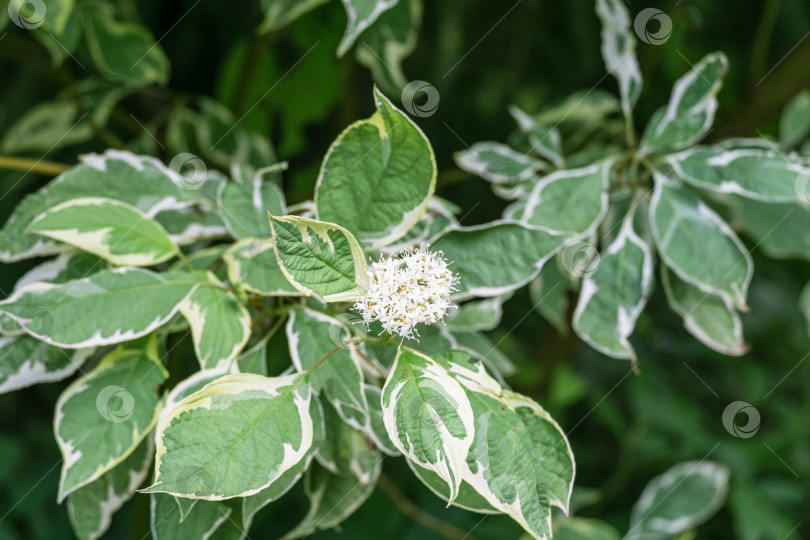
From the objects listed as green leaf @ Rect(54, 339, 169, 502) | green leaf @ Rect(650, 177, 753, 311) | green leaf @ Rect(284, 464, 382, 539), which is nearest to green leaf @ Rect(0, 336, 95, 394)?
green leaf @ Rect(54, 339, 169, 502)

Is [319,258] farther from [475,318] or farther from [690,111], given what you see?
[690,111]

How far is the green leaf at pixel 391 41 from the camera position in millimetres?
818

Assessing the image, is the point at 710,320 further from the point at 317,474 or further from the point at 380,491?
the point at 380,491

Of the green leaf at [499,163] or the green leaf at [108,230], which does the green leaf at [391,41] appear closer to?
the green leaf at [499,163]

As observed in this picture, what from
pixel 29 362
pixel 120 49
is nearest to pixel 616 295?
pixel 29 362

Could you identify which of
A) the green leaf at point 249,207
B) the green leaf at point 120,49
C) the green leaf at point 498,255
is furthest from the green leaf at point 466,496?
the green leaf at point 120,49

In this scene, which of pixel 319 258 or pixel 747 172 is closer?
pixel 319 258

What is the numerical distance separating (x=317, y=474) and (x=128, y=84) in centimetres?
58

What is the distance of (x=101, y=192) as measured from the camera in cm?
69

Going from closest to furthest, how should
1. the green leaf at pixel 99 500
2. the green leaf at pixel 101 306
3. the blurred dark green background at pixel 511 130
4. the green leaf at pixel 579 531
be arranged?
1. the green leaf at pixel 101 306
2. the green leaf at pixel 99 500
3. the green leaf at pixel 579 531
4. the blurred dark green background at pixel 511 130

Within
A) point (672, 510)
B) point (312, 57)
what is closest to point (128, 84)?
point (312, 57)

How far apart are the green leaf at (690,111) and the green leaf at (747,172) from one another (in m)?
0.02

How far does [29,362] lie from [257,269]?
0.74ft

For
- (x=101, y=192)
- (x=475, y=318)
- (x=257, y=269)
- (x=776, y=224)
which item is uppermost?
(x=101, y=192)
